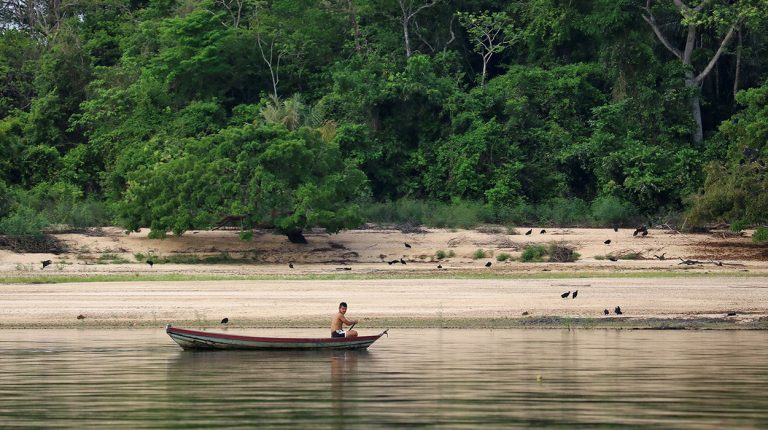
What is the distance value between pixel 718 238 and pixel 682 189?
15.3ft

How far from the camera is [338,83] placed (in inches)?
1764

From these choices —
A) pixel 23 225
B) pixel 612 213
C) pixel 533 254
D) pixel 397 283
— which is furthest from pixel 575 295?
pixel 23 225

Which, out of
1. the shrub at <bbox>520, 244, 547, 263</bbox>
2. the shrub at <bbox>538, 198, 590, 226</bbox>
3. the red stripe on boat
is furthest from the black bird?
the red stripe on boat

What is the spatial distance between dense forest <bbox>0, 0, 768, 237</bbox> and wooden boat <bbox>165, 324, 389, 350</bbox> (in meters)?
15.7

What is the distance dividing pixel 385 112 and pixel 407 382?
1128 inches

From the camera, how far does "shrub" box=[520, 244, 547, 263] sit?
36500 millimetres

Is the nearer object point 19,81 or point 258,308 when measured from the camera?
point 258,308

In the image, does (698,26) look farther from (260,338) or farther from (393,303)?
(260,338)

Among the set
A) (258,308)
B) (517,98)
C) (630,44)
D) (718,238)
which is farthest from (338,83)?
(258,308)

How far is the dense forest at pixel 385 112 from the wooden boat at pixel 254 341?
15.7m

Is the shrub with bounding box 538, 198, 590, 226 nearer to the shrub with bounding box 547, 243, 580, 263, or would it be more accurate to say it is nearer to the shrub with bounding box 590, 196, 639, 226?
the shrub with bounding box 590, 196, 639, 226

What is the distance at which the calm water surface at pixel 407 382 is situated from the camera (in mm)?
14680

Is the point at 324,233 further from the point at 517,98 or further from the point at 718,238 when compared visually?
the point at 718,238

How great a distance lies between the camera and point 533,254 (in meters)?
36.5
